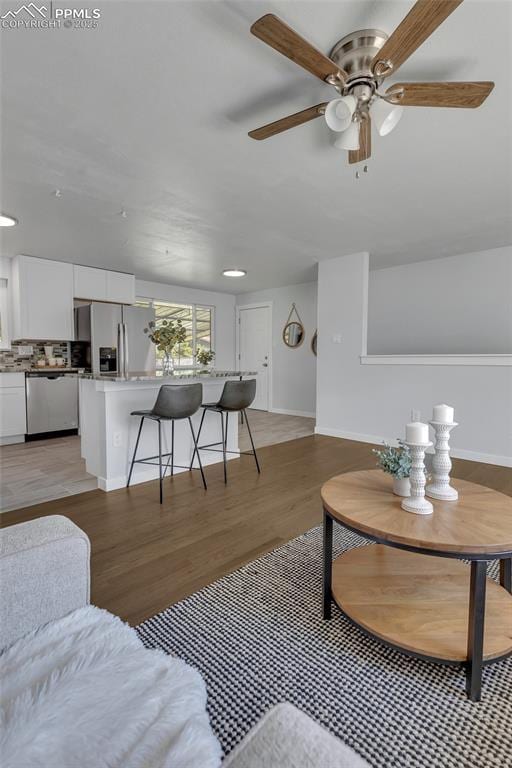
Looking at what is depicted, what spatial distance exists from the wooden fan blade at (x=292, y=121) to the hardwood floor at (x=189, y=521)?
224cm

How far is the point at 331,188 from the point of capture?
2.95 metres

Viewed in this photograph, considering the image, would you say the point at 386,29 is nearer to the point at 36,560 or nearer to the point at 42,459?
the point at 36,560

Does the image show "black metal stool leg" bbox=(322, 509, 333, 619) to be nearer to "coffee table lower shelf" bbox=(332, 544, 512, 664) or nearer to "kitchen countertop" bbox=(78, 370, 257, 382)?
"coffee table lower shelf" bbox=(332, 544, 512, 664)

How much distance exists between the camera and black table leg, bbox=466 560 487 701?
3.83 feet

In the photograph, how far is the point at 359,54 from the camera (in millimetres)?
1622

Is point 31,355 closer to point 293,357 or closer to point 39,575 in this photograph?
point 293,357

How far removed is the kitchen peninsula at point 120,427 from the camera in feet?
10.2

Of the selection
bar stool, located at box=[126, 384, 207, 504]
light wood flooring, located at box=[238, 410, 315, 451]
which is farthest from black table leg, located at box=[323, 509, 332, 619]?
light wood flooring, located at box=[238, 410, 315, 451]

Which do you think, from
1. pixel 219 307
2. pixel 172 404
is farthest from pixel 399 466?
pixel 219 307

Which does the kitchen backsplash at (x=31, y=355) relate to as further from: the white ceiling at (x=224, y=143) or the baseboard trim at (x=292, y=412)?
the baseboard trim at (x=292, y=412)

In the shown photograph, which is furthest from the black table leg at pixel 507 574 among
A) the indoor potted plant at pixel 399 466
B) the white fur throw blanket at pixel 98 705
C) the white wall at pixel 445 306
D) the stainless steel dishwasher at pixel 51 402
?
the stainless steel dishwasher at pixel 51 402

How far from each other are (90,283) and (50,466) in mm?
2821

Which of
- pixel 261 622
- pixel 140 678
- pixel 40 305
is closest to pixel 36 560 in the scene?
pixel 140 678

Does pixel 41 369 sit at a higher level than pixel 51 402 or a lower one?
higher
